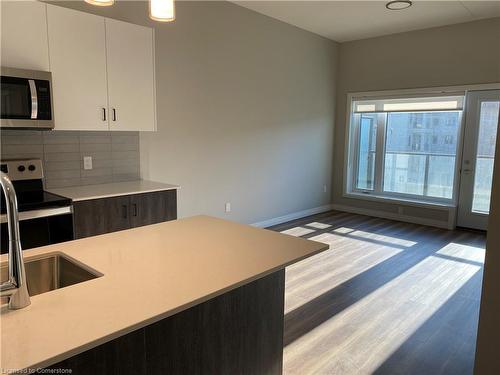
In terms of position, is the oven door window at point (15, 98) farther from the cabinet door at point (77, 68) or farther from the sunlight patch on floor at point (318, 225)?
the sunlight patch on floor at point (318, 225)

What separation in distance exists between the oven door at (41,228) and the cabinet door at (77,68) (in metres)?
0.72

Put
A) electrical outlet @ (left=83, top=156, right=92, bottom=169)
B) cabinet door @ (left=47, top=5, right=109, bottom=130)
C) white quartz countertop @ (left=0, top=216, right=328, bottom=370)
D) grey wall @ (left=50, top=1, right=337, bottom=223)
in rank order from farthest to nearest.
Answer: grey wall @ (left=50, top=1, right=337, bottom=223)
electrical outlet @ (left=83, top=156, right=92, bottom=169)
cabinet door @ (left=47, top=5, right=109, bottom=130)
white quartz countertop @ (left=0, top=216, right=328, bottom=370)

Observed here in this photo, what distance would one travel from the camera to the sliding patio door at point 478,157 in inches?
207

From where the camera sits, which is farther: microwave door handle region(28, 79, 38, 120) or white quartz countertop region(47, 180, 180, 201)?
white quartz countertop region(47, 180, 180, 201)

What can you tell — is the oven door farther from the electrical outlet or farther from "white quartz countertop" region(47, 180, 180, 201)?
the electrical outlet

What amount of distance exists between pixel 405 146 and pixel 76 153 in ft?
16.4

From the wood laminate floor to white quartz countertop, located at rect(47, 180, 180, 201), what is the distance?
5.16 ft

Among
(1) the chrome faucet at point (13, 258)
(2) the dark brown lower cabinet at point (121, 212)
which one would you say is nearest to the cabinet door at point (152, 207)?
(2) the dark brown lower cabinet at point (121, 212)

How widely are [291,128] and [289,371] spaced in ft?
13.6

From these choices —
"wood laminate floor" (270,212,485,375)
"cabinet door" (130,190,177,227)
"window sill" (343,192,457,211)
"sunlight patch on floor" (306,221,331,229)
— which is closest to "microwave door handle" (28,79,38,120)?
"cabinet door" (130,190,177,227)

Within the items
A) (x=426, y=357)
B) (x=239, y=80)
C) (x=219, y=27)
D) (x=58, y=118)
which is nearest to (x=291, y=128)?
(x=239, y=80)

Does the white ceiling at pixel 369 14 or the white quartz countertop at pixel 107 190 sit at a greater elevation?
the white ceiling at pixel 369 14

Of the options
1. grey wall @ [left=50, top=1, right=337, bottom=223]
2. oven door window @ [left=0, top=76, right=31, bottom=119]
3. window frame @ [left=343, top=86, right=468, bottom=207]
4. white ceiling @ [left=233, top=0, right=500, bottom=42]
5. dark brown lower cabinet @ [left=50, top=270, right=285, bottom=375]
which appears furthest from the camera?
window frame @ [left=343, top=86, right=468, bottom=207]

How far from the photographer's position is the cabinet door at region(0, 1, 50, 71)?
8.61ft
